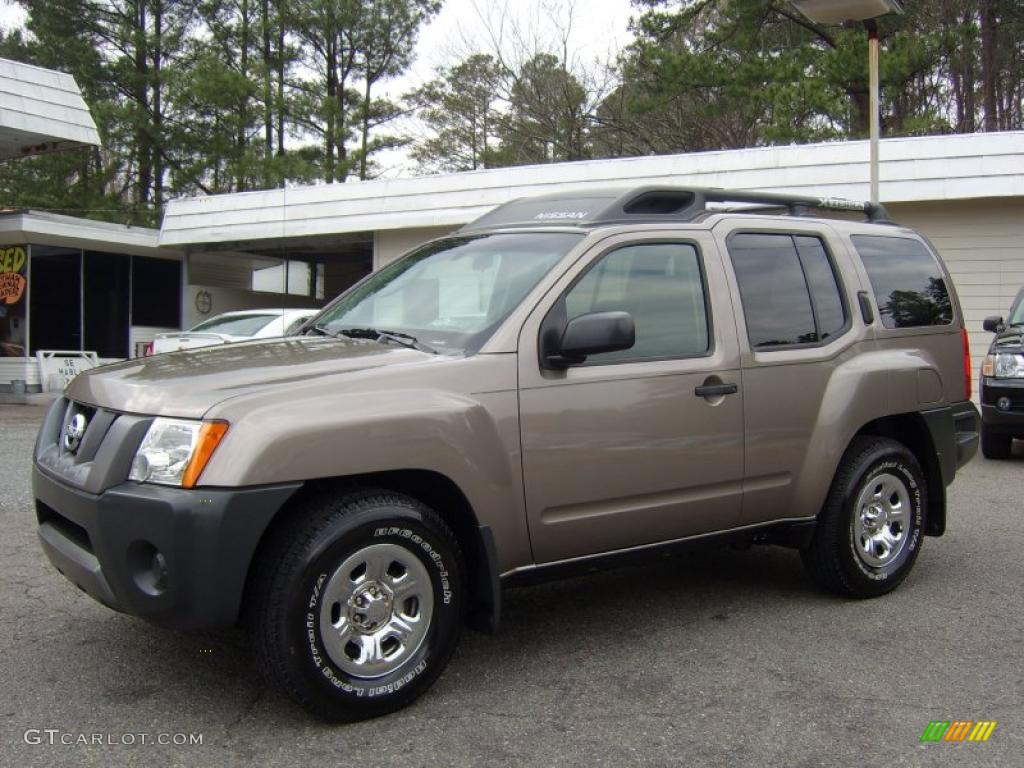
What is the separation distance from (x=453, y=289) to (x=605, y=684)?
1763mm

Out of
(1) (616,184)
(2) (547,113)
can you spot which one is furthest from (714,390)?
(2) (547,113)

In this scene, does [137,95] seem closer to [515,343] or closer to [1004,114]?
[1004,114]

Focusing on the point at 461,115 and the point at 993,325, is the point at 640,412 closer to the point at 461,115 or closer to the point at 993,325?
the point at 993,325

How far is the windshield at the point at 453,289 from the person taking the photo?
3875 mm

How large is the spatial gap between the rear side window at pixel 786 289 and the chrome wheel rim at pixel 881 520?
2.73ft

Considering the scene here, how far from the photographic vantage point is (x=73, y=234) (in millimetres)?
18219

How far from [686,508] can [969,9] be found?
25187 millimetres

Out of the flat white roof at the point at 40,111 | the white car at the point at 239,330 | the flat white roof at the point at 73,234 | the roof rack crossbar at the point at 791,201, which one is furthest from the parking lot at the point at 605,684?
the flat white roof at the point at 73,234

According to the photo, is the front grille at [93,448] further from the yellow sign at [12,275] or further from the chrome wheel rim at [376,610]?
the yellow sign at [12,275]

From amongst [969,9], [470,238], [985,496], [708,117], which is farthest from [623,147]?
[470,238]

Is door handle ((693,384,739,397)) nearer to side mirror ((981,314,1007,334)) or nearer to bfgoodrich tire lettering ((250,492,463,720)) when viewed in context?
bfgoodrich tire lettering ((250,492,463,720))

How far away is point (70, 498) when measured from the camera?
331 cm

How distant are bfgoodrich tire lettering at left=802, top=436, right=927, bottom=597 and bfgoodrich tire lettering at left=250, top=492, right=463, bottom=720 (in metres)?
2.08

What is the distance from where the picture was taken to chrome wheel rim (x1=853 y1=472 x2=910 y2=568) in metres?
4.79
